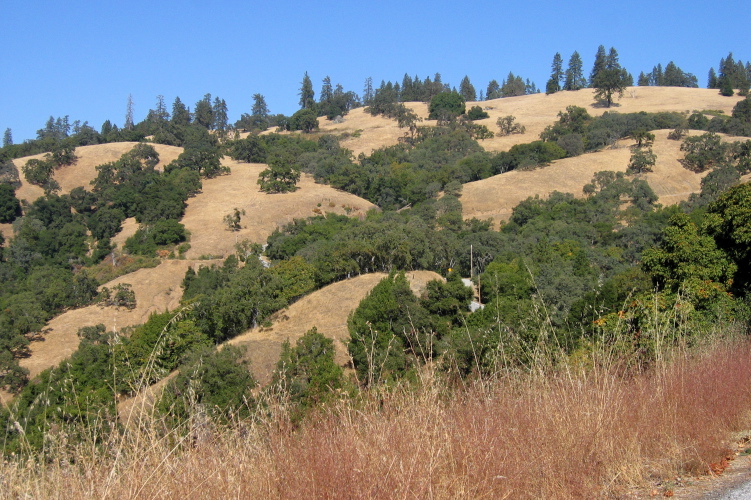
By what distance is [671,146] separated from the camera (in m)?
67.1

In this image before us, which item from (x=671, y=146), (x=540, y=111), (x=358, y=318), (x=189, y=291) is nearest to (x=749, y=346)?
(x=358, y=318)

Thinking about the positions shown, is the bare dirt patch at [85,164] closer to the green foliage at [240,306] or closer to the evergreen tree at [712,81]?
the green foliage at [240,306]

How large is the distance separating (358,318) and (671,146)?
5797 cm

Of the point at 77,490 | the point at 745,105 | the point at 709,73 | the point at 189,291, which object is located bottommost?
the point at 189,291

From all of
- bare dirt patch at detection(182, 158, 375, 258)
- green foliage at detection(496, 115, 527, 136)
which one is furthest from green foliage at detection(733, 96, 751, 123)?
bare dirt patch at detection(182, 158, 375, 258)

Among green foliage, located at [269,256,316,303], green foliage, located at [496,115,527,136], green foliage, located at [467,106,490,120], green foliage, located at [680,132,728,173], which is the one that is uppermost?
green foliage, located at [467,106,490,120]

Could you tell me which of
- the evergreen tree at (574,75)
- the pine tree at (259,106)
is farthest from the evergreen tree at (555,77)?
the pine tree at (259,106)

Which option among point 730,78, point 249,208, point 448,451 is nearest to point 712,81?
point 730,78

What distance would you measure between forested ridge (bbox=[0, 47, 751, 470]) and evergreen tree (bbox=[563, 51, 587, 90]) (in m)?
7.33

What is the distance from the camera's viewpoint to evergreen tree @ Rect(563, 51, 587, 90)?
111000 millimetres

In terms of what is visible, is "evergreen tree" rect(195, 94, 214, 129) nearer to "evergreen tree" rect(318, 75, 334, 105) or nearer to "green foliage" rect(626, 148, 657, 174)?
"evergreen tree" rect(318, 75, 334, 105)

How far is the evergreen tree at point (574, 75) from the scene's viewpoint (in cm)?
11100

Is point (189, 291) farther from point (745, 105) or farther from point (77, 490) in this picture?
point (745, 105)

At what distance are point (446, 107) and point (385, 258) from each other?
212 feet
